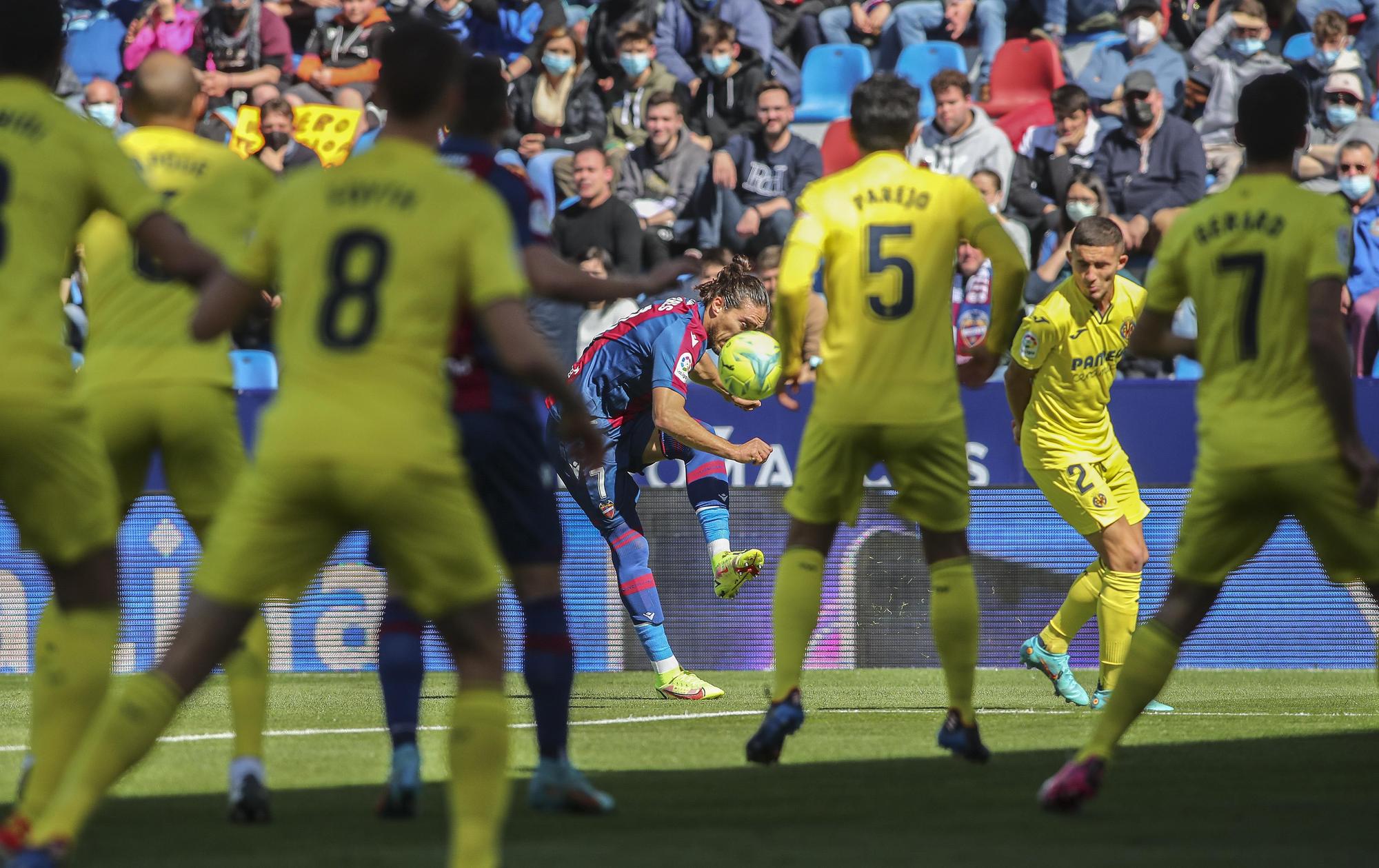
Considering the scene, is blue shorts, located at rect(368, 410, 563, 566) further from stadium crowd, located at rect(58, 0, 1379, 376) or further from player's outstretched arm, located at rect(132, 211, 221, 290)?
stadium crowd, located at rect(58, 0, 1379, 376)

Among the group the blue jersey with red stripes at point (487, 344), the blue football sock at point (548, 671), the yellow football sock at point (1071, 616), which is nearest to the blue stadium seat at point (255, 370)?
the yellow football sock at point (1071, 616)

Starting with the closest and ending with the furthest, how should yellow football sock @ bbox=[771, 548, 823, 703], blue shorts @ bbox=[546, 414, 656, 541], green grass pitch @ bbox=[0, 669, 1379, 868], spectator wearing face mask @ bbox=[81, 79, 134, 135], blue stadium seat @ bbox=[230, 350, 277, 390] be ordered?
green grass pitch @ bbox=[0, 669, 1379, 868] < yellow football sock @ bbox=[771, 548, 823, 703] < blue shorts @ bbox=[546, 414, 656, 541] < blue stadium seat @ bbox=[230, 350, 277, 390] < spectator wearing face mask @ bbox=[81, 79, 134, 135]

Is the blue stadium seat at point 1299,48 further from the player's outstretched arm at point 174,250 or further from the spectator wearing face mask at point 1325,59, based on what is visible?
the player's outstretched arm at point 174,250

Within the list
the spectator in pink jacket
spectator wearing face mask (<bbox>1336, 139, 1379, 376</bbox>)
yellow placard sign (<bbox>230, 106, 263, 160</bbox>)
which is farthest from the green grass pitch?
the spectator in pink jacket

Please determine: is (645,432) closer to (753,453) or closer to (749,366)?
(749,366)

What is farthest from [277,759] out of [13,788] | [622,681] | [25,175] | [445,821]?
[622,681]

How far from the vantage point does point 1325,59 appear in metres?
17.5

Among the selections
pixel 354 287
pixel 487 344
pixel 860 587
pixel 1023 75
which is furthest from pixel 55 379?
pixel 1023 75

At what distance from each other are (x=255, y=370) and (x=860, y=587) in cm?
596

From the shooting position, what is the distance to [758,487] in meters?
12.7

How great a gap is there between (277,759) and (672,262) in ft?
9.54

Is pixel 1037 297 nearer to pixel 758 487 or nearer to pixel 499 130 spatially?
pixel 758 487

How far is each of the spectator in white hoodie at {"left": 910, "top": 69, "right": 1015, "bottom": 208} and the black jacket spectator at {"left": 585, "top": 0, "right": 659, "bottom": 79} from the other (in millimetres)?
3538

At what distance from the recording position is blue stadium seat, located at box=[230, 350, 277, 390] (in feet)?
51.5
